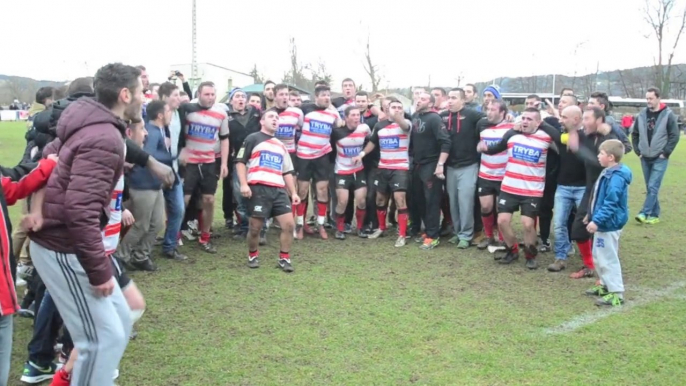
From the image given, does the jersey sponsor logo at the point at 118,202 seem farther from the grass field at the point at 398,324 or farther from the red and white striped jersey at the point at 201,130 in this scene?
the red and white striped jersey at the point at 201,130

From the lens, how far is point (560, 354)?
14.9 feet

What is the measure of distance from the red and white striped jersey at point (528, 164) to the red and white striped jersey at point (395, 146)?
1710 millimetres

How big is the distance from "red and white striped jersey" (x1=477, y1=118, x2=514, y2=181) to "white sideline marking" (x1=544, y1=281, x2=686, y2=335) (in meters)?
2.23

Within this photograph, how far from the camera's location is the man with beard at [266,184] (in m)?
6.98

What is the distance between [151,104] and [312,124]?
101 inches

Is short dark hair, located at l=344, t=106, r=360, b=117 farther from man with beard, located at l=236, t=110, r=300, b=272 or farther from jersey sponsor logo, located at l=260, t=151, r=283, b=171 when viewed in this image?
jersey sponsor logo, located at l=260, t=151, r=283, b=171

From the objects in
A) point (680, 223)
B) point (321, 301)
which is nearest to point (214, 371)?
point (321, 301)

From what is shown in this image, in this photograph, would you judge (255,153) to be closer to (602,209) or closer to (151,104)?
(151,104)

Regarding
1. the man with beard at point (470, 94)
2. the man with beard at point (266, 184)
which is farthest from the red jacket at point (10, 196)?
the man with beard at point (470, 94)

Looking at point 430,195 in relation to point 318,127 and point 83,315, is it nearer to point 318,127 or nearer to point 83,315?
point 318,127

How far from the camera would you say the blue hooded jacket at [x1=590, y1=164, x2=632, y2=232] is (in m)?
5.72

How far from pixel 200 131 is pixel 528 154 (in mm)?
4069

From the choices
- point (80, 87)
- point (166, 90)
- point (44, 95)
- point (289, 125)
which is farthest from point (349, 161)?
point (80, 87)

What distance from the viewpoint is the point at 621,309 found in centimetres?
563
